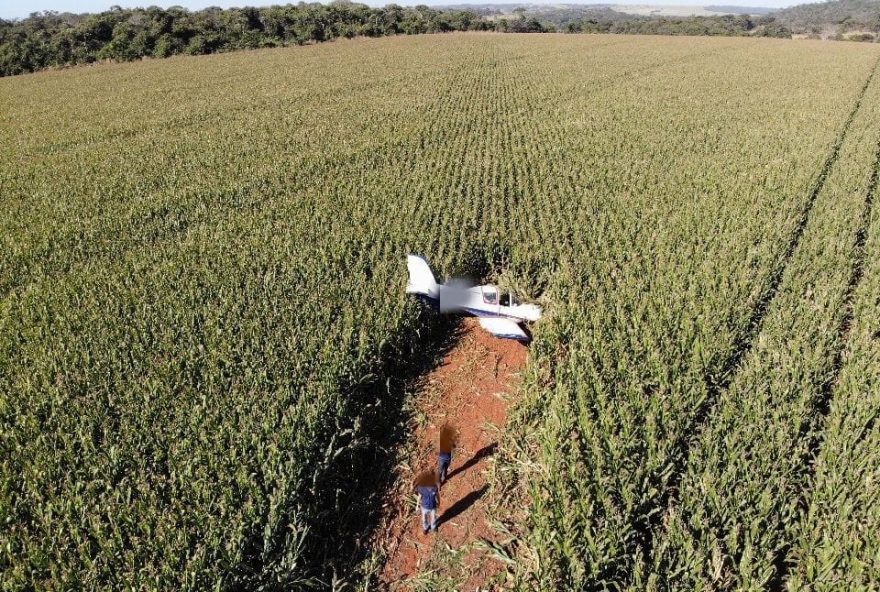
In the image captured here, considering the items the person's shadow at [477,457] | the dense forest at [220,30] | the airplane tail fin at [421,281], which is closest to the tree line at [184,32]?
the dense forest at [220,30]

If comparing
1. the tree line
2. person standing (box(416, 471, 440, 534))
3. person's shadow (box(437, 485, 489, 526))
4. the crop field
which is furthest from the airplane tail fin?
the tree line

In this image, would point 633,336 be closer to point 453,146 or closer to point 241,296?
point 241,296

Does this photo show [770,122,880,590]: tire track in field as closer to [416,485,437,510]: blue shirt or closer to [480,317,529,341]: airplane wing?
[416,485,437,510]: blue shirt

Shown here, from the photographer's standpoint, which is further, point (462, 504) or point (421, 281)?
point (421, 281)

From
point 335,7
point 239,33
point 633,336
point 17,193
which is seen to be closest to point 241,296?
point 633,336

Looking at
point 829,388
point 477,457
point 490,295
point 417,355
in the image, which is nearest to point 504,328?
point 490,295

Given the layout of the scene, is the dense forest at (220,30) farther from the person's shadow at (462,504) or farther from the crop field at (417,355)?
the person's shadow at (462,504)

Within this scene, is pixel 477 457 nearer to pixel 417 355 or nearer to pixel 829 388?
pixel 417 355
